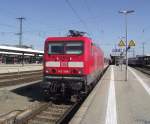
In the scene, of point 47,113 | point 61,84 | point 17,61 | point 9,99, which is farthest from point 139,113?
point 17,61

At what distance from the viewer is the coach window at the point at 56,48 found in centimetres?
1464

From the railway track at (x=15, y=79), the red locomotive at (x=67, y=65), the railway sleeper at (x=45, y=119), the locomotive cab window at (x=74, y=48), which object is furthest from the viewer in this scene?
the railway track at (x=15, y=79)

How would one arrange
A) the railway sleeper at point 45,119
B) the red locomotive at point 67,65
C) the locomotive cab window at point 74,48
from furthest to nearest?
the locomotive cab window at point 74,48
the red locomotive at point 67,65
the railway sleeper at point 45,119

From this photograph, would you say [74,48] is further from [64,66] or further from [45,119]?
[45,119]

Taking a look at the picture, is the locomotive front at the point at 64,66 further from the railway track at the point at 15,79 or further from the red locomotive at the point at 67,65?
the railway track at the point at 15,79

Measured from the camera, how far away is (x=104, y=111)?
11281 mm

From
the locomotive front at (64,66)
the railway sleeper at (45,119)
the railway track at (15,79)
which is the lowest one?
the railway sleeper at (45,119)

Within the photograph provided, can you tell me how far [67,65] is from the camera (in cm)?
1433

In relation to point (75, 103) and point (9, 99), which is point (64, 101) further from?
point (9, 99)

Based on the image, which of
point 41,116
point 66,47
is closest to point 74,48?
point 66,47

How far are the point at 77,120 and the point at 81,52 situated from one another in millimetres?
5213

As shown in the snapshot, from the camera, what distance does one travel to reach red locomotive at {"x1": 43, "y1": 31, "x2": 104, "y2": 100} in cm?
1417

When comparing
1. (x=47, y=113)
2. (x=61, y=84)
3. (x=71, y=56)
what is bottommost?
(x=47, y=113)

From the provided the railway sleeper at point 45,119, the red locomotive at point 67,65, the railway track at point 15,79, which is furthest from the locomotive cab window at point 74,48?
the railway track at point 15,79
